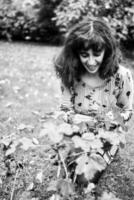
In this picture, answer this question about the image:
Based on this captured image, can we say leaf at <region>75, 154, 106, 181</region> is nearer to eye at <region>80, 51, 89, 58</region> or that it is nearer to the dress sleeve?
eye at <region>80, 51, 89, 58</region>

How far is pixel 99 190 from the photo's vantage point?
7.02ft

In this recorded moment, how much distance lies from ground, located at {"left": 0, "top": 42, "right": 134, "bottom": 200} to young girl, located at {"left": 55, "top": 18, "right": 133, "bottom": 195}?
268mm

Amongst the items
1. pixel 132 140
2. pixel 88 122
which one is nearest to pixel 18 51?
pixel 132 140

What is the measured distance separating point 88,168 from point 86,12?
15.1 feet

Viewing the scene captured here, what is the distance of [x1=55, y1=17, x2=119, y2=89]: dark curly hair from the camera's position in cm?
176

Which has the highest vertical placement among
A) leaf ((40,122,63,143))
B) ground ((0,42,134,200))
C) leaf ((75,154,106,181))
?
leaf ((40,122,63,143))

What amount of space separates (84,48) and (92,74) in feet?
1.12

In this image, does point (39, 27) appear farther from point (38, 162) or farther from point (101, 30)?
point (101, 30)

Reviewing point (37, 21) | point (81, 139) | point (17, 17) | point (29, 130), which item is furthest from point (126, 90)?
point (17, 17)

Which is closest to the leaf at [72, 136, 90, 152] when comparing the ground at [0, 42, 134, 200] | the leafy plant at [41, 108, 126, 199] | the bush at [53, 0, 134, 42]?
the leafy plant at [41, 108, 126, 199]

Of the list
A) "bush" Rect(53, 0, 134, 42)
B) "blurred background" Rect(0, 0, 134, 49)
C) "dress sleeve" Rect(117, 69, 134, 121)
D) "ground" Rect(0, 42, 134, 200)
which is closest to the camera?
"ground" Rect(0, 42, 134, 200)

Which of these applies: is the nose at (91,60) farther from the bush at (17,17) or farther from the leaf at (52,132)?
the bush at (17,17)

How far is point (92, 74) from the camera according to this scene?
2082mm

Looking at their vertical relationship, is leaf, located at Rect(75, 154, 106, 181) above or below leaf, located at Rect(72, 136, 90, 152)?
below
